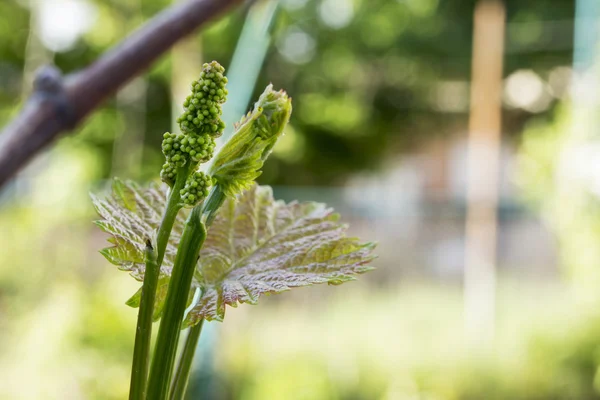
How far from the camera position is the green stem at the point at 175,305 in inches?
3.6

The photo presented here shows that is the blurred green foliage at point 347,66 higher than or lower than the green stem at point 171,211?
higher

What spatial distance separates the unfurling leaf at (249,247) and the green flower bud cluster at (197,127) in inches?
1.1

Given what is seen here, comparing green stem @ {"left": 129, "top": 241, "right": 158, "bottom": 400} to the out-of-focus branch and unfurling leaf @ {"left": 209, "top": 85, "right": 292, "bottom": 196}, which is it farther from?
the out-of-focus branch

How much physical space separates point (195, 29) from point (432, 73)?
21.0 feet

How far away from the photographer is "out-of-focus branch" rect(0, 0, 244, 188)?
326 mm

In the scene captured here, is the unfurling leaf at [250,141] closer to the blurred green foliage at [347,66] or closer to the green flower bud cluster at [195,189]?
the green flower bud cluster at [195,189]

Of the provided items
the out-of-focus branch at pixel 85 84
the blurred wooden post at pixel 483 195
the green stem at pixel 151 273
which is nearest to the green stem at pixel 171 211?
the green stem at pixel 151 273

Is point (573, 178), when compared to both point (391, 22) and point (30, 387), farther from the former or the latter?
point (391, 22)

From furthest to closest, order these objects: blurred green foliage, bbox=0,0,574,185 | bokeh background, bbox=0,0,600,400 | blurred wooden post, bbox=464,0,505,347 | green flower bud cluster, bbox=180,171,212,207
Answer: blurred green foliage, bbox=0,0,574,185
blurred wooden post, bbox=464,0,505,347
bokeh background, bbox=0,0,600,400
green flower bud cluster, bbox=180,171,212,207

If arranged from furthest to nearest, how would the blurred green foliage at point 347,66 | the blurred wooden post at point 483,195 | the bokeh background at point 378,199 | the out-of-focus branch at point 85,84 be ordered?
the blurred green foliage at point 347,66 → the blurred wooden post at point 483,195 → the bokeh background at point 378,199 → the out-of-focus branch at point 85,84

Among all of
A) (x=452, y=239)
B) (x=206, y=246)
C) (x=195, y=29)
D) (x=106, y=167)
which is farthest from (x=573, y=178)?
(x=106, y=167)

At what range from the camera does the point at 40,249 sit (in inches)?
95.7

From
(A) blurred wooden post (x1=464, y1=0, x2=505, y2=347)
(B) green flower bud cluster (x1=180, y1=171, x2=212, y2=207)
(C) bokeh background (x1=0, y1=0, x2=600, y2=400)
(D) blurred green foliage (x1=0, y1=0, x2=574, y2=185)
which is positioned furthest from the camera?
(D) blurred green foliage (x1=0, y1=0, x2=574, y2=185)

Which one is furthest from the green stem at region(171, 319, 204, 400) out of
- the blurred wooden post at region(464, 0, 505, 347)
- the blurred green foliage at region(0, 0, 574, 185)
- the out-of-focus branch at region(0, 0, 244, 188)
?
the blurred green foliage at region(0, 0, 574, 185)
